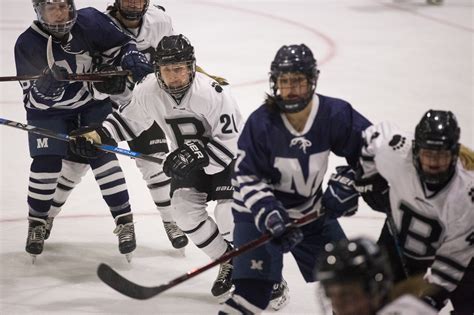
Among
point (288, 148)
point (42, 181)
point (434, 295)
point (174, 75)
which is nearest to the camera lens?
point (434, 295)

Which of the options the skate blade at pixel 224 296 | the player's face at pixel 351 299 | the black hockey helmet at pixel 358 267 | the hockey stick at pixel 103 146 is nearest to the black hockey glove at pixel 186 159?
the hockey stick at pixel 103 146

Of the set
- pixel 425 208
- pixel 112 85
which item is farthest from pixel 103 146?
pixel 425 208

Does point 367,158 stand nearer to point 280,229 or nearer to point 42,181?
point 280,229

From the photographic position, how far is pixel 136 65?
14.7ft

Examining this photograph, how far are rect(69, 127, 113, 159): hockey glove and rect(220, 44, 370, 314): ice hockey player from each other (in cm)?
116

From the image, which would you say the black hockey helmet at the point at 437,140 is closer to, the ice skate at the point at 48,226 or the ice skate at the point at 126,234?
the ice skate at the point at 126,234

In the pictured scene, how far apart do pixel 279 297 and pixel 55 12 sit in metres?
1.64

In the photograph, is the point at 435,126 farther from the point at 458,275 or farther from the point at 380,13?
the point at 380,13

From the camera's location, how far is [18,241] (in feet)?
15.9

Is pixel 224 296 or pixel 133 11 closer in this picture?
pixel 224 296

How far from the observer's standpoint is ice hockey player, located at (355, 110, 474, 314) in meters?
2.92

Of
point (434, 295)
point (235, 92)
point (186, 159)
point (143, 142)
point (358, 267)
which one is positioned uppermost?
point (358, 267)

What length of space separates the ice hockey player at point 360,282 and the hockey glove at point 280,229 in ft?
2.35

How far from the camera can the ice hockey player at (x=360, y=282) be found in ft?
7.63
